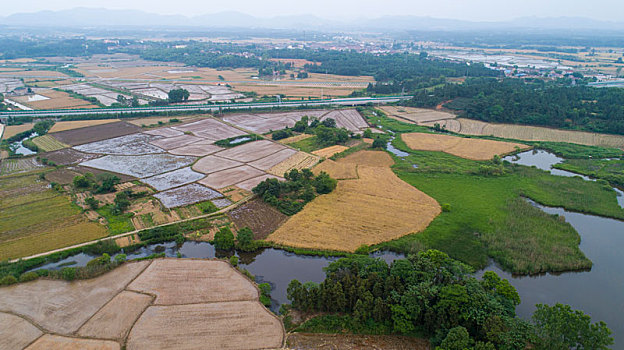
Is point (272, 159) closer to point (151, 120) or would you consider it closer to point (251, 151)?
point (251, 151)

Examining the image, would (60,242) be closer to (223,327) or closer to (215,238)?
(215,238)

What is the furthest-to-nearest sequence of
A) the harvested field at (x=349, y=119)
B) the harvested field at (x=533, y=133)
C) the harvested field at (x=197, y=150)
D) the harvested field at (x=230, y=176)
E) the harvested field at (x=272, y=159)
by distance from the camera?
the harvested field at (x=349, y=119) → the harvested field at (x=533, y=133) → the harvested field at (x=197, y=150) → the harvested field at (x=272, y=159) → the harvested field at (x=230, y=176)

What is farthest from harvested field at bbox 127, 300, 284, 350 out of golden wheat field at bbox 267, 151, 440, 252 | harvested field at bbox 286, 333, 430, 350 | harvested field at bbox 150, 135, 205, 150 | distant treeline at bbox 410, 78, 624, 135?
distant treeline at bbox 410, 78, 624, 135

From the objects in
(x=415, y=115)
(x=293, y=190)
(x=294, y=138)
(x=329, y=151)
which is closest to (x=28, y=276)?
(x=293, y=190)

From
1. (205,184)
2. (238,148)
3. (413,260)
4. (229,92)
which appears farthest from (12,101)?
(413,260)

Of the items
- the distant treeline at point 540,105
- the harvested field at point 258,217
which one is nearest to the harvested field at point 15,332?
the harvested field at point 258,217

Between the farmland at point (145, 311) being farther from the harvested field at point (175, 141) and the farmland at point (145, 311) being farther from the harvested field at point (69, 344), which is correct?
the harvested field at point (175, 141)
